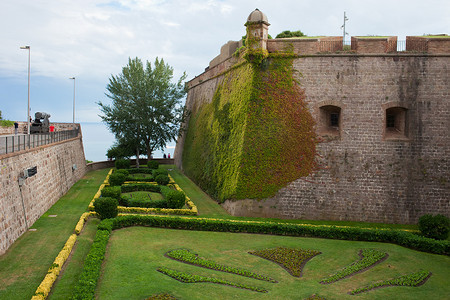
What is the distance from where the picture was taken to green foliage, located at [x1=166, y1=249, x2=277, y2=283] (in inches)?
462

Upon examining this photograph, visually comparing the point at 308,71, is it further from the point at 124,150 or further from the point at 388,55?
the point at 124,150

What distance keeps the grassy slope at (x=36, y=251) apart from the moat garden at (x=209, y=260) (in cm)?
3

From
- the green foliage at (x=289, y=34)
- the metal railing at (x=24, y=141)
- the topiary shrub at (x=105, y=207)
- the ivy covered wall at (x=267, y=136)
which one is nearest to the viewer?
the metal railing at (x=24, y=141)

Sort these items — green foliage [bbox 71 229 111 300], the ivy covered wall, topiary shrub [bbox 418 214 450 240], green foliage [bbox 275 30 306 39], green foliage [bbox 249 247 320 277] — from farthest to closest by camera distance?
green foliage [bbox 275 30 306 39] → the ivy covered wall → topiary shrub [bbox 418 214 450 240] → green foliage [bbox 249 247 320 277] → green foliage [bbox 71 229 111 300]

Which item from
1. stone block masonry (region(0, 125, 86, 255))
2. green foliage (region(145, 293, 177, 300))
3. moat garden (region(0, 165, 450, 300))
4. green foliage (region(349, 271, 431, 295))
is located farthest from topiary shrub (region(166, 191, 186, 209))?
green foliage (region(349, 271, 431, 295))

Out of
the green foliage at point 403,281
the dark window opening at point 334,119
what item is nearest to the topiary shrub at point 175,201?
the dark window opening at point 334,119

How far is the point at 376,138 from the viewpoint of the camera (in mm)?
19406

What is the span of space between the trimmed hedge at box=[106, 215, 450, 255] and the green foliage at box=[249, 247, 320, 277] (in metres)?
2.03

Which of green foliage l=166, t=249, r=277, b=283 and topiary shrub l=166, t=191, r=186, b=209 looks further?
topiary shrub l=166, t=191, r=186, b=209

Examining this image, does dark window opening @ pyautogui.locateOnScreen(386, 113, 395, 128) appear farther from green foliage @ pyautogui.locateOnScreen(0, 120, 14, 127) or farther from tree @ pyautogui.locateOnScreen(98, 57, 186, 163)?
green foliage @ pyautogui.locateOnScreen(0, 120, 14, 127)

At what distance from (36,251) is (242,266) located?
708 cm

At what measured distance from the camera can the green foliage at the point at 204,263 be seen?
38.5 feet

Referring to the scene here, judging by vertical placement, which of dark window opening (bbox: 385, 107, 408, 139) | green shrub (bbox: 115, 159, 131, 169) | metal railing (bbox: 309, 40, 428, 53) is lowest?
green shrub (bbox: 115, 159, 131, 169)

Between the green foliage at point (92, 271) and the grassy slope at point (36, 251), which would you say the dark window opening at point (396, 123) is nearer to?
the green foliage at point (92, 271)
